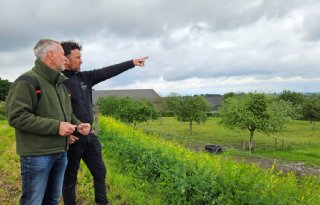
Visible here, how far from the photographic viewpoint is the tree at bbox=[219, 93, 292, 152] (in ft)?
117

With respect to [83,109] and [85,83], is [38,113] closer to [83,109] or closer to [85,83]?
[83,109]

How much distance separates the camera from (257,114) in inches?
1438

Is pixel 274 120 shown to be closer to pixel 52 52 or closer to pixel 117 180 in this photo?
pixel 117 180

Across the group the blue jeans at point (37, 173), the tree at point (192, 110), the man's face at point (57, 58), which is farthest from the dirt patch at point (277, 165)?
the tree at point (192, 110)

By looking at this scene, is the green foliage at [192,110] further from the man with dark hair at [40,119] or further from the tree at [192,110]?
the man with dark hair at [40,119]

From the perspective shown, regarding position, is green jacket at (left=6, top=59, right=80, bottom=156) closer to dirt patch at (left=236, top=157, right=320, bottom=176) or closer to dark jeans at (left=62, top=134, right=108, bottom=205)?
dark jeans at (left=62, top=134, right=108, bottom=205)

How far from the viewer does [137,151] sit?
7.44 meters

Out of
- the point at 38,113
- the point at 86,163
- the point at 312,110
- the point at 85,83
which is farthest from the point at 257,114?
the point at 38,113

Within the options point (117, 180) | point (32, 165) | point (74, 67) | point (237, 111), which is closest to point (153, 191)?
point (117, 180)

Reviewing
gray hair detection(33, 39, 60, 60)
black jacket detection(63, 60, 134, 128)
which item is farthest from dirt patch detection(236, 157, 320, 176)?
gray hair detection(33, 39, 60, 60)

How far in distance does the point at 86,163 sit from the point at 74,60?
54.4 inches

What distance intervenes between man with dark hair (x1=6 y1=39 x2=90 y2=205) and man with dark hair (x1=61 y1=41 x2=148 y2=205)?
0.82 metres

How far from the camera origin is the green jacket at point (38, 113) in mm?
3225

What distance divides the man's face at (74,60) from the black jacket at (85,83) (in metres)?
0.07
